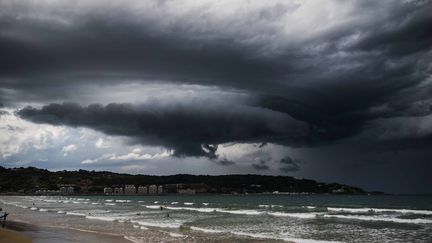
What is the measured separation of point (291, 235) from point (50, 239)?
51.7 ft

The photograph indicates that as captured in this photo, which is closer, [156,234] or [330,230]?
[156,234]

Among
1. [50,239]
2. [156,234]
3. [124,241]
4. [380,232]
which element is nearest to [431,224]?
[380,232]

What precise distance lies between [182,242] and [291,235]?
28.2 feet

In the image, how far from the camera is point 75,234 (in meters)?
32.8

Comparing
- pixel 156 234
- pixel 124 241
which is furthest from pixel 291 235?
pixel 124 241

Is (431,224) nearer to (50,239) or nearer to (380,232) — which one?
(380,232)

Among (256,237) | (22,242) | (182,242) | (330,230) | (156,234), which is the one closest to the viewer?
(22,242)

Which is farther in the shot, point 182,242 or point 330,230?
point 330,230

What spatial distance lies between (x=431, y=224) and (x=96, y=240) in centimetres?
2881

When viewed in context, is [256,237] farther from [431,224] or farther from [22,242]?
[431,224]

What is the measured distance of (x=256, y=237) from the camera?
102 feet

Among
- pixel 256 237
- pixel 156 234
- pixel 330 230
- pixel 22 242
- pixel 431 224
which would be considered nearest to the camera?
pixel 22 242

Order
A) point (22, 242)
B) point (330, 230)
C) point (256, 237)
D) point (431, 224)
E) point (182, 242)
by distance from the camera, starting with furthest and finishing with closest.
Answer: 1. point (431, 224)
2. point (330, 230)
3. point (256, 237)
4. point (182, 242)
5. point (22, 242)

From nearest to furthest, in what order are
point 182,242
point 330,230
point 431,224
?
point 182,242 < point 330,230 < point 431,224
